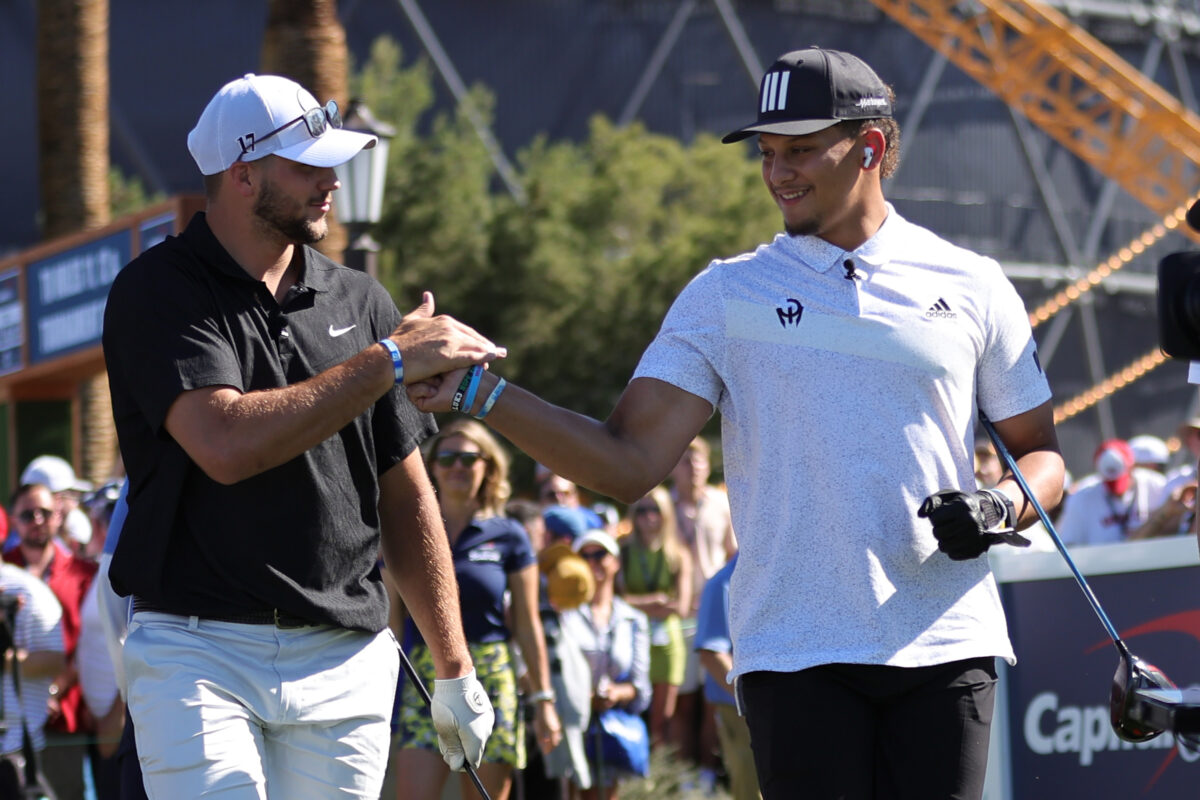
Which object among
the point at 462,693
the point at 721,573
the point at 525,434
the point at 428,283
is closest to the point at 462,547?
the point at 721,573

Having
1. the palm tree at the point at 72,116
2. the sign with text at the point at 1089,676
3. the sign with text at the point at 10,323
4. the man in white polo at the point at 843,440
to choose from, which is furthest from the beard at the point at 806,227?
the palm tree at the point at 72,116

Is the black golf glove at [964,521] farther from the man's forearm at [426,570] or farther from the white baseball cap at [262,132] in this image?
the white baseball cap at [262,132]

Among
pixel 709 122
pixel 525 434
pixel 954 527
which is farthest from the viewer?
pixel 709 122

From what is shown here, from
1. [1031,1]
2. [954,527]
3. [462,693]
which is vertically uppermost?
[1031,1]

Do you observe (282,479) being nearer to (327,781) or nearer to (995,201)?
(327,781)

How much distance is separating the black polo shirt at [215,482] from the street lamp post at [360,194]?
6525mm

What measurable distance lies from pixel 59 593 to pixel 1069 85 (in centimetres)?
3293

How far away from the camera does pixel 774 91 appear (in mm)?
3850

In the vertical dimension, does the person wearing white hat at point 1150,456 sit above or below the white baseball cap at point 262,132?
below

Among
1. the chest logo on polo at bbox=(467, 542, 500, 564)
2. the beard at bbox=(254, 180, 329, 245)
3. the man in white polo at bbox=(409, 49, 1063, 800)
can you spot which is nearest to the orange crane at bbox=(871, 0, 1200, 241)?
the chest logo on polo at bbox=(467, 542, 500, 564)

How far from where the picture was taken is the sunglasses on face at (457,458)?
7.69 m

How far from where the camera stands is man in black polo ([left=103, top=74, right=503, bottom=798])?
12.2 ft

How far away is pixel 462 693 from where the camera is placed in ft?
14.1

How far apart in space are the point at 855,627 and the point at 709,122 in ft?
102
